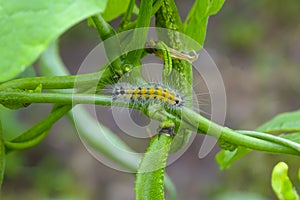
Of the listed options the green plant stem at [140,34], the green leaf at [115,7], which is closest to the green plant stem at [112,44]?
the green plant stem at [140,34]

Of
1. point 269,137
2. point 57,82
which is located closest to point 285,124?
point 269,137

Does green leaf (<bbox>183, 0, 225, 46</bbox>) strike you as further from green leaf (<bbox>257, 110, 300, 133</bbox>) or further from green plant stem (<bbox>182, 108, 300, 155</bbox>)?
green leaf (<bbox>257, 110, 300, 133</bbox>)

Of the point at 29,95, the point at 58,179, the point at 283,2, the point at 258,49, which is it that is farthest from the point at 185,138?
the point at 283,2

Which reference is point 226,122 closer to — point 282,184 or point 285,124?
point 285,124

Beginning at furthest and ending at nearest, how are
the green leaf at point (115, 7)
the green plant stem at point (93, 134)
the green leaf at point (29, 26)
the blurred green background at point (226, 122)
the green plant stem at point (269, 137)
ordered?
the blurred green background at point (226, 122) → the green plant stem at point (93, 134) → the green leaf at point (115, 7) → the green plant stem at point (269, 137) → the green leaf at point (29, 26)

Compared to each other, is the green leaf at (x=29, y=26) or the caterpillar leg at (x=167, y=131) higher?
the green leaf at (x=29, y=26)

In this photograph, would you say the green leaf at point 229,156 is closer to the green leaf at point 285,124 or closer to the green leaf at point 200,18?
the green leaf at point 285,124
